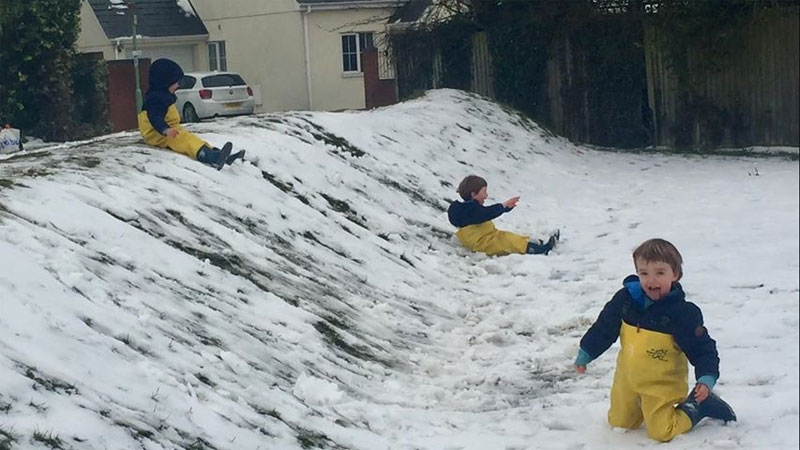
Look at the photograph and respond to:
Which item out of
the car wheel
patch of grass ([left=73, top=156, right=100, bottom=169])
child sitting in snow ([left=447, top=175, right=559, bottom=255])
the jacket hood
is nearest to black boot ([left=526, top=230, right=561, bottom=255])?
child sitting in snow ([left=447, top=175, right=559, bottom=255])

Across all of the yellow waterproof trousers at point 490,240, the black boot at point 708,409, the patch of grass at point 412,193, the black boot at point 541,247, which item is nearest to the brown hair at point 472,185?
the yellow waterproof trousers at point 490,240

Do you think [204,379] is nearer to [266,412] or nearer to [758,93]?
[266,412]

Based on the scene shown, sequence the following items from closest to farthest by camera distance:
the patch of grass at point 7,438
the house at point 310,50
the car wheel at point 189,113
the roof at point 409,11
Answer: the patch of grass at point 7,438 → the roof at point 409,11 → the car wheel at point 189,113 → the house at point 310,50

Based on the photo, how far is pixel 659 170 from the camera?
318 inches

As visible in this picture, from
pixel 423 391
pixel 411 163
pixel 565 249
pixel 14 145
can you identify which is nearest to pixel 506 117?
pixel 411 163

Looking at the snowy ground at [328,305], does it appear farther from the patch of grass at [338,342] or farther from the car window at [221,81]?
the car window at [221,81]

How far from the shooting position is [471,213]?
991 cm

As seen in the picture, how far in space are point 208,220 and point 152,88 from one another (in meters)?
2.80

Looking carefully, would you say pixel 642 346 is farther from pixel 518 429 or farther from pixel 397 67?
pixel 397 67

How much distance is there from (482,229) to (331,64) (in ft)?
93.2

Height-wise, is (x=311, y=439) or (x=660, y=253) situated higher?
(x=660, y=253)

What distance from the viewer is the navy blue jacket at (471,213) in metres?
9.85

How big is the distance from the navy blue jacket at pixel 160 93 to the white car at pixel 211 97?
2245cm

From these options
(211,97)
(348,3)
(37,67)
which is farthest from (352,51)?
(37,67)
